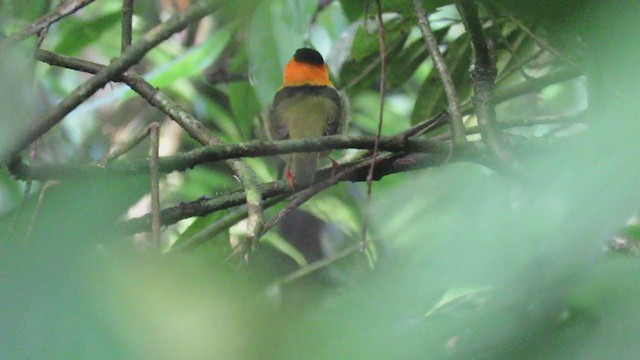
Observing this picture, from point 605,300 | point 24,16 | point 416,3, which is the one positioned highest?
Answer: point 24,16

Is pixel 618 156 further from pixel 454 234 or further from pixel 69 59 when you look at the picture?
pixel 69 59

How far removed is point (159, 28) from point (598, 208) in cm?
132

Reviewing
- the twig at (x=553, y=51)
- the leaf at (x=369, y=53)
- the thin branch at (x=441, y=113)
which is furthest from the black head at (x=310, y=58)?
the twig at (x=553, y=51)

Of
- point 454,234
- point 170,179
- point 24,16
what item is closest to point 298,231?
point 170,179

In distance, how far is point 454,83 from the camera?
2.39 metres

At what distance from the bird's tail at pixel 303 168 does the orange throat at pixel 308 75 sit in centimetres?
70

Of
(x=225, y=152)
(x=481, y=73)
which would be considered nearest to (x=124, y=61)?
(x=225, y=152)

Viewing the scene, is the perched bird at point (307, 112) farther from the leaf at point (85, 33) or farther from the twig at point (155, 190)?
the twig at point (155, 190)

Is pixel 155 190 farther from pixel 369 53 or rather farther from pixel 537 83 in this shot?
pixel 369 53

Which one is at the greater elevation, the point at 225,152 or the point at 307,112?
the point at 307,112

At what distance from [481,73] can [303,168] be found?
2.49 feet

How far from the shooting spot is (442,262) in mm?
456

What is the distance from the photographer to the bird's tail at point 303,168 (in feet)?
6.83

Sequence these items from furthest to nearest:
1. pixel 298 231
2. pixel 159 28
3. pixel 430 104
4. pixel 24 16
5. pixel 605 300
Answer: pixel 298 231 → pixel 430 104 → pixel 24 16 → pixel 159 28 → pixel 605 300
